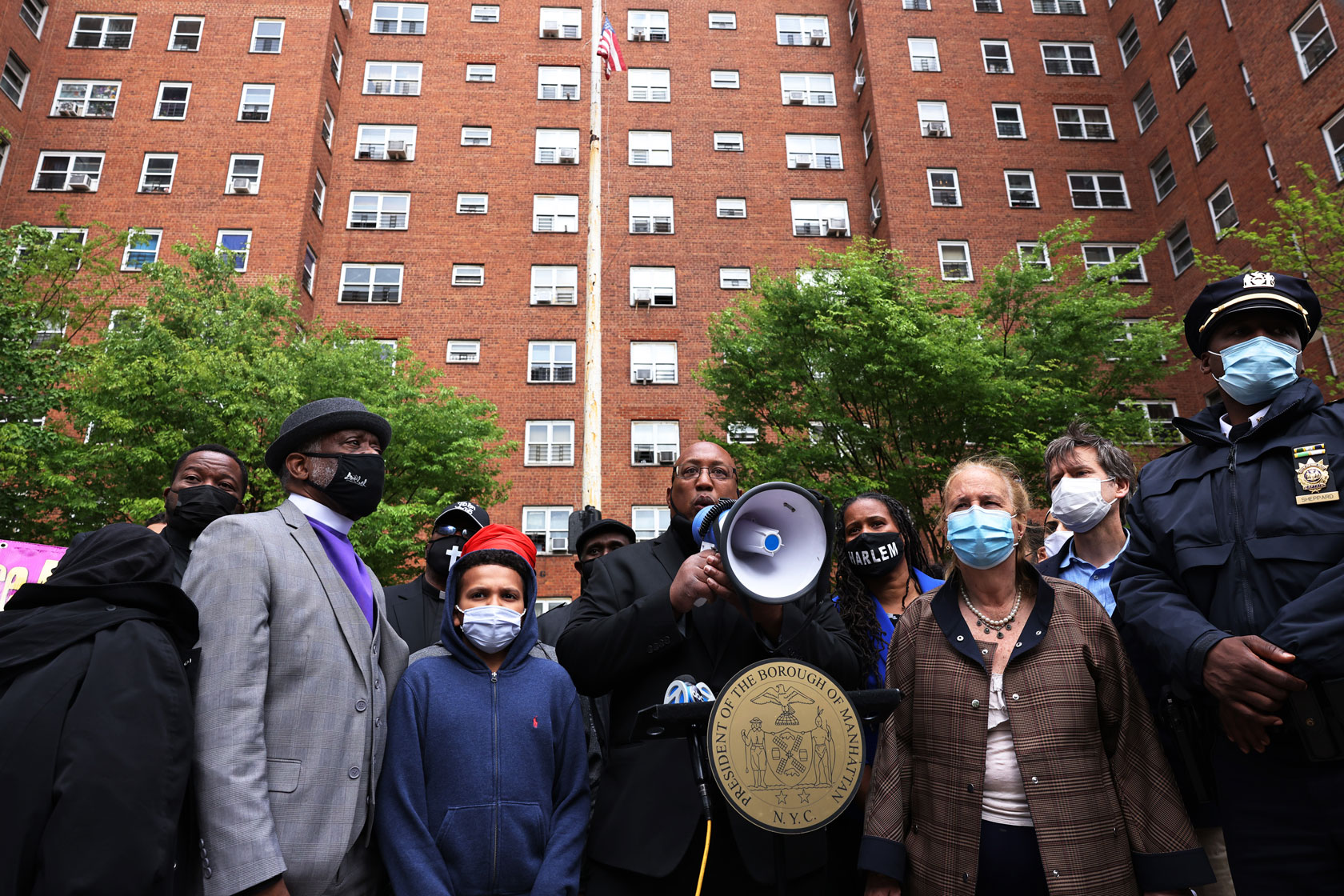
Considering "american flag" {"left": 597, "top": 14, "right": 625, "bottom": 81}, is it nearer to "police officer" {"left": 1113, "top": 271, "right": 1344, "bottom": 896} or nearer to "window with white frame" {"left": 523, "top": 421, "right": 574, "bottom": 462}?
"window with white frame" {"left": 523, "top": 421, "right": 574, "bottom": 462}

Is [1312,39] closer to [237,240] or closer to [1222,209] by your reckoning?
[1222,209]

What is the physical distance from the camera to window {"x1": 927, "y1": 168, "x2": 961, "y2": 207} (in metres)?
28.5

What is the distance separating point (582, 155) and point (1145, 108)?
64.6ft

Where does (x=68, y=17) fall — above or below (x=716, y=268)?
above

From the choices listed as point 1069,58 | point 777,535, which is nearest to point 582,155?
point 1069,58

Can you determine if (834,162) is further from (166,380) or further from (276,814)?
(276,814)

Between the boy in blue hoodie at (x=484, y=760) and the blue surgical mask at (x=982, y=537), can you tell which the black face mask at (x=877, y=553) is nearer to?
the blue surgical mask at (x=982, y=537)

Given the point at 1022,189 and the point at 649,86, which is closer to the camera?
the point at 1022,189

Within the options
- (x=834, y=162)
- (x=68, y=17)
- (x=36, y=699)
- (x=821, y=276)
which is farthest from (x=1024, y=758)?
(x=68, y=17)

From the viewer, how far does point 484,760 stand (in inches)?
127

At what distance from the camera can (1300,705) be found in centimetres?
267

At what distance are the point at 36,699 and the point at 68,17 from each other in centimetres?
3667

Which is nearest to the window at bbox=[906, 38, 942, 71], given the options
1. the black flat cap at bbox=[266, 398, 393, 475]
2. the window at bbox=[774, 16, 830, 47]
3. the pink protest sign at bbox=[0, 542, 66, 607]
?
the window at bbox=[774, 16, 830, 47]

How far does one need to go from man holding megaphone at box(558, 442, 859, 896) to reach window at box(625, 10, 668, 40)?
32.9m
